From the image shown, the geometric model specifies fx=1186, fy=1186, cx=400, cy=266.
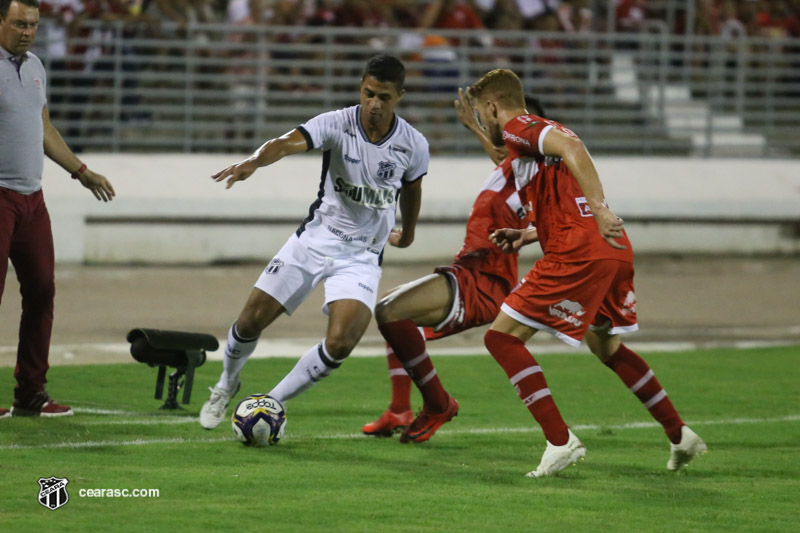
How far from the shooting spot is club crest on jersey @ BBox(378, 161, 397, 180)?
7262mm

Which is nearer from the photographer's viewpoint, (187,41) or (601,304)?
(601,304)

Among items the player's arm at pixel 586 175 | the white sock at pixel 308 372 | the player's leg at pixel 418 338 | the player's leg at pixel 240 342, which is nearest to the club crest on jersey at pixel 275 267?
the player's leg at pixel 240 342

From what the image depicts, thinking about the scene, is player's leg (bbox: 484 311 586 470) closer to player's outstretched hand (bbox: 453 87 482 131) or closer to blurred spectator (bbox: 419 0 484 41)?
player's outstretched hand (bbox: 453 87 482 131)

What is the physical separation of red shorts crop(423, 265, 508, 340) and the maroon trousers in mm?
2452

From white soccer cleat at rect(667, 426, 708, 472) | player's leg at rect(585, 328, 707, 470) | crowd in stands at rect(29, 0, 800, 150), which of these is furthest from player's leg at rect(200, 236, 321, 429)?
crowd in stands at rect(29, 0, 800, 150)

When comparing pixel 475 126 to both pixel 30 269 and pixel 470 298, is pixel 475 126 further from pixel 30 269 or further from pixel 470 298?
pixel 30 269

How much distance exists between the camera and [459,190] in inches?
710

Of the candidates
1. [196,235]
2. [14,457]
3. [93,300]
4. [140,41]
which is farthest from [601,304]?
[140,41]

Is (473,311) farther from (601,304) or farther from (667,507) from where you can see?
(667,507)

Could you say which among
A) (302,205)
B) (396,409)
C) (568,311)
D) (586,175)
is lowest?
(302,205)

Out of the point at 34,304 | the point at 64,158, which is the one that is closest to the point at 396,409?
the point at 34,304

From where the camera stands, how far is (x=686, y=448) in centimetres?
654

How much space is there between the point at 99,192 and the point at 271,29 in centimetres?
1049

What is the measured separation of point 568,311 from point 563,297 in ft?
0.27
